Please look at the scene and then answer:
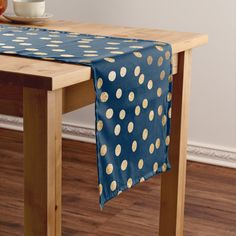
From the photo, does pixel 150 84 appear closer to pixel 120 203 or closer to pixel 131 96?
pixel 131 96

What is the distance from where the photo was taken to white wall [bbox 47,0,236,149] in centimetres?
322

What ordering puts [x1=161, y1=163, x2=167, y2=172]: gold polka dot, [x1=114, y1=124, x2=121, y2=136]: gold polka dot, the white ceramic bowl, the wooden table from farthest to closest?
the white ceramic bowl → [x1=161, y1=163, x2=167, y2=172]: gold polka dot → [x1=114, y1=124, x2=121, y2=136]: gold polka dot → the wooden table

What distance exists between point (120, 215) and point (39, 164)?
1223 mm

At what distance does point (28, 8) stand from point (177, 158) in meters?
0.68

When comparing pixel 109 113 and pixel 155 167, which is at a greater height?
pixel 109 113

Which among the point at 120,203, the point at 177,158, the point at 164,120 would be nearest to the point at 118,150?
the point at 164,120

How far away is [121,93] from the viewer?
1705 millimetres

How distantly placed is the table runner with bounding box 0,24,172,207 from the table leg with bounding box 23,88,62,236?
12 centimetres

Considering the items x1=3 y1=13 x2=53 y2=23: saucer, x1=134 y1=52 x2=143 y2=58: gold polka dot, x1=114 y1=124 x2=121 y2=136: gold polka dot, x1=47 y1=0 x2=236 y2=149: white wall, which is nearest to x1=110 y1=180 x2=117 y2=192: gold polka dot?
x1=114 y1=124 x2=121 y2=136: gold polka dot

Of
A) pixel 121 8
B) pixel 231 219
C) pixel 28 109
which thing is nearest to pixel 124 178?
pixel 28 109

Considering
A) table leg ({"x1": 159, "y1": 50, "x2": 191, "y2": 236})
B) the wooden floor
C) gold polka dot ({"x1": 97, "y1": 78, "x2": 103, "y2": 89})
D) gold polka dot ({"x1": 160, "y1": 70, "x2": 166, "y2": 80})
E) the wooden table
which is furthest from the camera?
the wooden floor

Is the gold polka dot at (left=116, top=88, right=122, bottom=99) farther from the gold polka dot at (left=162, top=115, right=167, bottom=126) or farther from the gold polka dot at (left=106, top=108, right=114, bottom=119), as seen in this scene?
the gold polka dot at (left=162, top=115, right=167, bottom=126)

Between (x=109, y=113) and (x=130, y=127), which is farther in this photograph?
(x=130, y=127)

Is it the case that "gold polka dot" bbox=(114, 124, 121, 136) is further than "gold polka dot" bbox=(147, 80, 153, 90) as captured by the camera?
No
